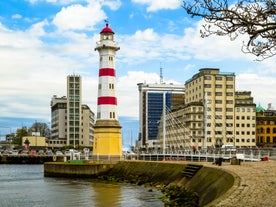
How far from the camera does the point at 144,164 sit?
52562mm

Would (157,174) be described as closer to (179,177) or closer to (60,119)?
(179,177)

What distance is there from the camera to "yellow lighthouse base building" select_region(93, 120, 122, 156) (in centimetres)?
6019

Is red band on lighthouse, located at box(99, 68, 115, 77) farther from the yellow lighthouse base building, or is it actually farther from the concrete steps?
the concrete steps

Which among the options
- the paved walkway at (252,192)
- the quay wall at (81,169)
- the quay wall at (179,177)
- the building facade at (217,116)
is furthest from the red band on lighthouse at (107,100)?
the building facade at (217,116)

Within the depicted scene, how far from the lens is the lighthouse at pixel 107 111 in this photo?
198 ft

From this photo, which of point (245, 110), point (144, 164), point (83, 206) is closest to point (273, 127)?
point (245, 110)

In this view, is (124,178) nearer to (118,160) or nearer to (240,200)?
(118,160)

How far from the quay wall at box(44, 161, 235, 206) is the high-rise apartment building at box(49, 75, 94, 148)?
111603 mm

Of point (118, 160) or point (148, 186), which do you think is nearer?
point (148, 186)

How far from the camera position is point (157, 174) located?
46844mm

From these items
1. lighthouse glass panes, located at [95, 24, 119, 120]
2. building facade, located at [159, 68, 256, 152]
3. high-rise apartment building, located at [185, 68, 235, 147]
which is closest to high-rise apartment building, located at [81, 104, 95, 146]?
building facade, located at [159, 68, 256, 152]

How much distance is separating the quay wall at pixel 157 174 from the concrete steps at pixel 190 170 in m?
0.34

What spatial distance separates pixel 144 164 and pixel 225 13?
3620 cm

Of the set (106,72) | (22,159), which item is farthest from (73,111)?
(106,72)
